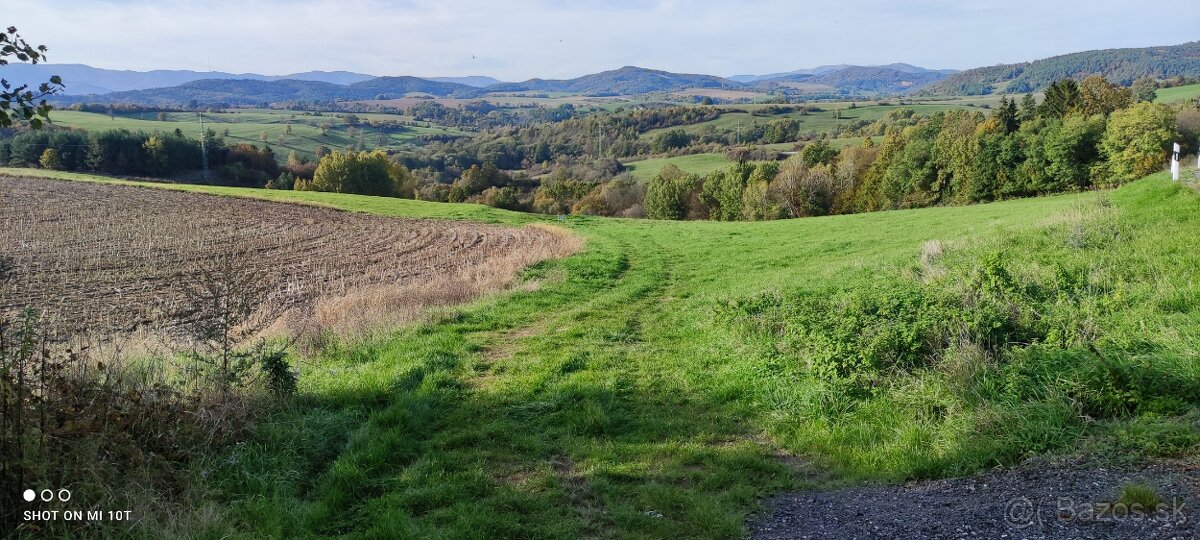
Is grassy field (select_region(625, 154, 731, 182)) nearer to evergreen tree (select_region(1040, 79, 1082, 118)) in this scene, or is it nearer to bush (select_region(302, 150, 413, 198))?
bush (select_region(302, 150, 413, 198))

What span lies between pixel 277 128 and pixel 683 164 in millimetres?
94334

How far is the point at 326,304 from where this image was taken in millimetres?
15500

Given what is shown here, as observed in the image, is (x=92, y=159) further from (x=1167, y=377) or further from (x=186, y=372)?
(x=1167, y=377)

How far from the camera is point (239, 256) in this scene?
2403 centimetres

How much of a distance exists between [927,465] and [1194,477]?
1832 mm

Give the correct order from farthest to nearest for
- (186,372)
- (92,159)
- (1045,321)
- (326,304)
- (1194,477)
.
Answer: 1. (92,159)
2. (326,304)
3. (1045,321)
4. (186,372)
5. (1194,477)

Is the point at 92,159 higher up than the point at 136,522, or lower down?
higher up

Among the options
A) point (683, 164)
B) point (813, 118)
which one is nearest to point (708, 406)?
point (683, 164)

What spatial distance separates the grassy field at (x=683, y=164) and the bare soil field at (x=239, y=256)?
62850mm

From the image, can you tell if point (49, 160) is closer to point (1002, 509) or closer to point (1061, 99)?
point (1002, 509)

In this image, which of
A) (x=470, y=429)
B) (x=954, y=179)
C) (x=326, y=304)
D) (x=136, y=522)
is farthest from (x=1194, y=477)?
(x=954, y=179)

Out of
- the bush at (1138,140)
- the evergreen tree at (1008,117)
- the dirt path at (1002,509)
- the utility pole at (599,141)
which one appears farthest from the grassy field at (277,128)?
the dirt path at (1002,509)

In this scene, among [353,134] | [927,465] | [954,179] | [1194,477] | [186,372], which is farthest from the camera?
[353,134]

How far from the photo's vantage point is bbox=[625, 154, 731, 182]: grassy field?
97981mm
